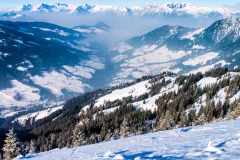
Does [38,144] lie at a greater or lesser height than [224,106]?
lesser

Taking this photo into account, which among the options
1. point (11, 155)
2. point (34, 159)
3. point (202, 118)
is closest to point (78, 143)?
point (11, 155)

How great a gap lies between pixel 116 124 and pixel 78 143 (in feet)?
299

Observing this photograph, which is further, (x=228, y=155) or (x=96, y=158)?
(x=96, y=158)

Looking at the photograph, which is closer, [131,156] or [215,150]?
[215,150]

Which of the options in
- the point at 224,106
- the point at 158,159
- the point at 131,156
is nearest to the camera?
the point at 158,159

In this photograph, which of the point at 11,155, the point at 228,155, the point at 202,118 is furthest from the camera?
the point at 202,118

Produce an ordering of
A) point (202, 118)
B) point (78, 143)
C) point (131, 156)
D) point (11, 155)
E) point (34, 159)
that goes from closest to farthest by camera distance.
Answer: point (131, 156), point (34, 159), point (11, 155), point (78, 143), point (202, 118)

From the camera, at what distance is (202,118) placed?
12050 cm

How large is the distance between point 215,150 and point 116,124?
17196 centimetres

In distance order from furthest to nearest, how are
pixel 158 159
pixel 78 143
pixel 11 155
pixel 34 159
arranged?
pixel 78 143 < pixel 11 155 < pixel 34 159 < pixel 158 159

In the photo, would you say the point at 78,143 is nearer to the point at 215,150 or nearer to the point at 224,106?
the point at 215,150

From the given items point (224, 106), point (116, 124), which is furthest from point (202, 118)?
point (116, 124)

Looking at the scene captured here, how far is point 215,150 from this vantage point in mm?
26078

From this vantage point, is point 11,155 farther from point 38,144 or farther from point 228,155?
point 38,144
